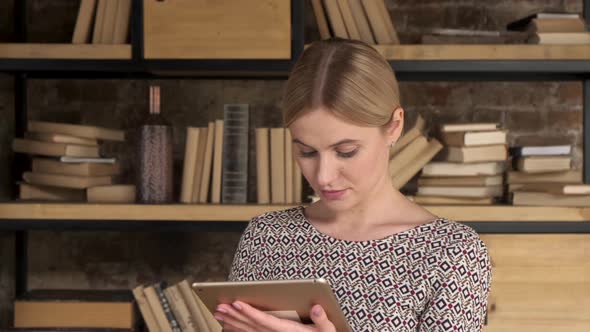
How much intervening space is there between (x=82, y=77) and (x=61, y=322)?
0.76 meters

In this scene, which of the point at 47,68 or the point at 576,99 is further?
the point at 576,99

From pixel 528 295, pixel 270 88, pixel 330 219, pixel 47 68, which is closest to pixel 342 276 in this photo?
pixel 330 219

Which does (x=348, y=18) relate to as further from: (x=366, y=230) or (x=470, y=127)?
(x=366, y=230)

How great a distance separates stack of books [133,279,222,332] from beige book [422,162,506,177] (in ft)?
2.37

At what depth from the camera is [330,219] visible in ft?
4.69

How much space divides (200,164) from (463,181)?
0.71 meters

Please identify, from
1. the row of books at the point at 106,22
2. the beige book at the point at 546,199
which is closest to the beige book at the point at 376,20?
the beige book at the point at 546,199

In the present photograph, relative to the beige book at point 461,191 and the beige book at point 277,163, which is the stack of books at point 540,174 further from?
the beige book at point 277,163

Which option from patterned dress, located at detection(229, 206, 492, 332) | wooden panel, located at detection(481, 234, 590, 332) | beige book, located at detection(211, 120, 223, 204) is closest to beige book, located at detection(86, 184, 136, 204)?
beige book, located at detection(211, 120, 223, 204)

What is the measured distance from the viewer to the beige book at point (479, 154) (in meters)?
2.33

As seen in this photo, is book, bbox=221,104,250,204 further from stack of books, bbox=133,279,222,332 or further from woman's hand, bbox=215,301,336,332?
woman's hand, bbox=215,301,336,332

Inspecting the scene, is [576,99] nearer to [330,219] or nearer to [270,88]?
[270,88]

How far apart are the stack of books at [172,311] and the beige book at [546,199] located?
2.90 feet

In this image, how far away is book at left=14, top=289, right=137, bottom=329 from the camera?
246 cm
